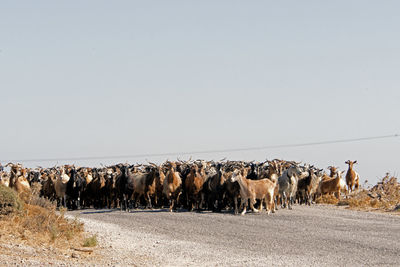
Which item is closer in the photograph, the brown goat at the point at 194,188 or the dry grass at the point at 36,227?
the dry grass at the point at 36,227

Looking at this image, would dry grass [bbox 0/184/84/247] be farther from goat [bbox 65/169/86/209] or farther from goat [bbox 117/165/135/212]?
goat [bbox 65/169/86/209]

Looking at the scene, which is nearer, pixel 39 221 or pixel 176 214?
pixel 39 221

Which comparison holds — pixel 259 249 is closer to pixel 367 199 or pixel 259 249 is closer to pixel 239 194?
pixel 239 194

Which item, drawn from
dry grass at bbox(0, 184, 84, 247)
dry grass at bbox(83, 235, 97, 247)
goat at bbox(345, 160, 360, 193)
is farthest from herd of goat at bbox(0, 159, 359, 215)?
dry grass at bbox(83, 235, 97, 247)

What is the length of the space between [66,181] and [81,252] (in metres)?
20.5

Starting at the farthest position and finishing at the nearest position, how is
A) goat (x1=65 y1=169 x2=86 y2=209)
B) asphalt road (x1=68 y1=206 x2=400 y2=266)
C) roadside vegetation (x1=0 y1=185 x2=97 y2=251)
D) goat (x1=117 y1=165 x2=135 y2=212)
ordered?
goat (x1=65 y1=169 x2=86 y2=209), goat (x1=117 y1=165 x2=135 y2=212), roadside vegetation (x1=0 y1=185 x2=97 y2=251), asphalt road (x1=68 y1=206 x2=400 y2=266)

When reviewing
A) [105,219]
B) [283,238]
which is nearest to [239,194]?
[105,219]

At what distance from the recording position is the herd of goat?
95.8 ft

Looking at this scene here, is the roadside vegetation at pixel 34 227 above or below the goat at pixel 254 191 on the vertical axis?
below

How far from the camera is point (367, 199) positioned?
36.5 meters

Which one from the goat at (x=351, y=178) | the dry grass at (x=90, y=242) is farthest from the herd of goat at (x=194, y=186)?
the dry grass at (x=90, y=242)

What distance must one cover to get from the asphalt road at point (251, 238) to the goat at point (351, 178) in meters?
11.2

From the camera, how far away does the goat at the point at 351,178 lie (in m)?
40.2

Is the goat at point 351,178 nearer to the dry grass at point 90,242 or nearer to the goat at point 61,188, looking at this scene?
the goat at point 61,188
